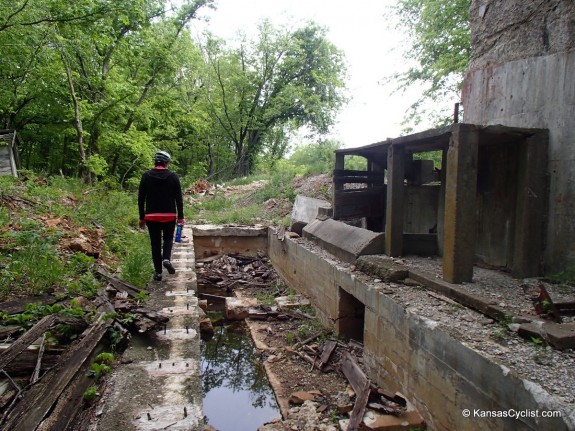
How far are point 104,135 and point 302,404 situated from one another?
11.4m

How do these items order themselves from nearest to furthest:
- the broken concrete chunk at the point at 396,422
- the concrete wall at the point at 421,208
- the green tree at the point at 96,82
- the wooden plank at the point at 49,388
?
the wooden plank at the point at 49,388 < the broken concrete chunk at the point at 396,422 < the concrete wall at the point at 421,208 < the green tree at the point at 96,82

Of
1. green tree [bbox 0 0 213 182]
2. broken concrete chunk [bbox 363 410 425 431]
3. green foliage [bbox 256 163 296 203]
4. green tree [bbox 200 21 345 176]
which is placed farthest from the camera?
green tree [bbox 200 21 345 176]

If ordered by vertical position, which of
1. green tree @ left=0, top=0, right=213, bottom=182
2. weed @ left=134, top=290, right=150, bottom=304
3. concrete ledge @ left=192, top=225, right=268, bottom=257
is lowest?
concrete ledge @ left=192, top=225, right=268, bottom=257

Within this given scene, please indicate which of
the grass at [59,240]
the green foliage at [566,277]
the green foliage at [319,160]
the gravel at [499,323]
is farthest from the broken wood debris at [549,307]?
the green foliage at [319,160]

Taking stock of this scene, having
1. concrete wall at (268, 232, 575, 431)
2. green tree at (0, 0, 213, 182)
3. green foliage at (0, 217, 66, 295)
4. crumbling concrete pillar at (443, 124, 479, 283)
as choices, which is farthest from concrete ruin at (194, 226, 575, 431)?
green tree at (0, 0, 213, 182)

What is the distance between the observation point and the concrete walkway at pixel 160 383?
8.29 feet

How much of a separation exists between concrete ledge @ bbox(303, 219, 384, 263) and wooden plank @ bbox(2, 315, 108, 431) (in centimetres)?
461

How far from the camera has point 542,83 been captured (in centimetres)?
526

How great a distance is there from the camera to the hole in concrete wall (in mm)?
6727

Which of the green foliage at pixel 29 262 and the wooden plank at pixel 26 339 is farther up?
the green foliage at pixel 29 262

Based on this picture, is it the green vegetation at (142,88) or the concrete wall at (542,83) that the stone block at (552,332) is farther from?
the green vegetation at (142,88)

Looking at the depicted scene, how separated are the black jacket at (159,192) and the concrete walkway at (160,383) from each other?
1507mm

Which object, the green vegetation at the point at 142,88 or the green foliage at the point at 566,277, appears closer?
the green foliage at the point at 566,277

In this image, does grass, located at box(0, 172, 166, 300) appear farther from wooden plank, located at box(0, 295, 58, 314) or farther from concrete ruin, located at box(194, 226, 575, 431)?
concrete ruin, located at box(194, 226, 575, 431)
